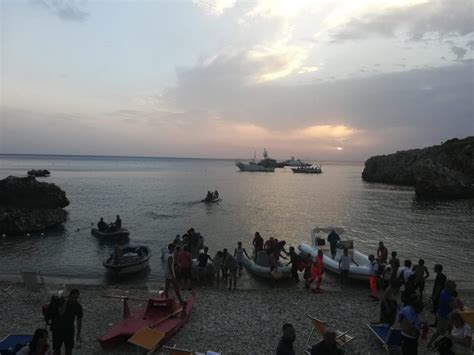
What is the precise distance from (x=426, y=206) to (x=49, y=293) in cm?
5089

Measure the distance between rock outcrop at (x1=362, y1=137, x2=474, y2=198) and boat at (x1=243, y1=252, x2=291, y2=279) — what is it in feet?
177

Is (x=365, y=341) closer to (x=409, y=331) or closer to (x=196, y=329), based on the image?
(x=409, y=331)

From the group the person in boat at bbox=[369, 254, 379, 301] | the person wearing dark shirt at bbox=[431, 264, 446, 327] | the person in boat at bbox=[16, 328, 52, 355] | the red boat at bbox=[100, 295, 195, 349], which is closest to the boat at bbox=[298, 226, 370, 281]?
the person in boat at bbox=[369, 254, 379, 301]

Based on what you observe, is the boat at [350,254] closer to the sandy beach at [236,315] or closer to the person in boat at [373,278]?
the person in boat at [373,278]

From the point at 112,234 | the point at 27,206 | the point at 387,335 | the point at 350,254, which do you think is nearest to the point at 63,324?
the point at 387,335

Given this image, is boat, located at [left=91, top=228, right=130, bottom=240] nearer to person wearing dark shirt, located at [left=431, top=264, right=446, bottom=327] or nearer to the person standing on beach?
person wearing dark shirt, located at [left=431, top=264, right=446, bottom=327]

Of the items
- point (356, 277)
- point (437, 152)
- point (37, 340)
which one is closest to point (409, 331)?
point (37, 340)

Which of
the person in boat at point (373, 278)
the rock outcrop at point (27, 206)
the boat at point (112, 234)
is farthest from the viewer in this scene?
the rock outcrop at point (27, 206)

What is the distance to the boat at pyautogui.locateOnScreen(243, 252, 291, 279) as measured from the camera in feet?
53.6

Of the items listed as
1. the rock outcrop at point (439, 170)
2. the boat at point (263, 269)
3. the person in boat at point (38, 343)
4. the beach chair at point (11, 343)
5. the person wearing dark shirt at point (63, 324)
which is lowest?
the boat at point (263, 269)

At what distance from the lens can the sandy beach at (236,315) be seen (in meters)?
9.94

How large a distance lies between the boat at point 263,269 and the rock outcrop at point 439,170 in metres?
54.0

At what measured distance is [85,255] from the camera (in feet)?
79.2

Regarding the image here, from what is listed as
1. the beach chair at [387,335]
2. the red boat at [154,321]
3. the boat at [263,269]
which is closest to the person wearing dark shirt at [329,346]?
the beach chair at [387,335]
